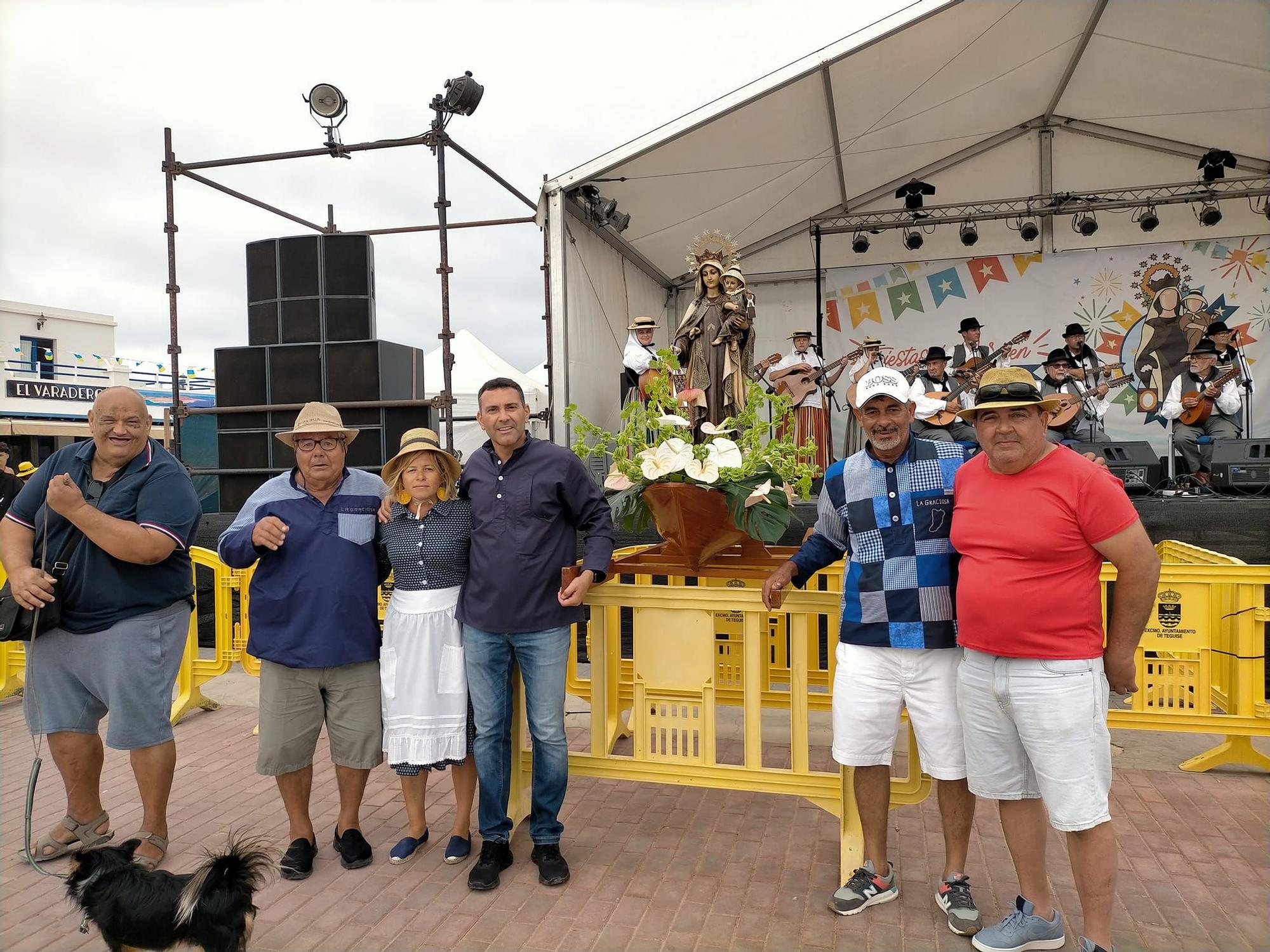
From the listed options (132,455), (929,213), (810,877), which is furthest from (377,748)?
(929,213)

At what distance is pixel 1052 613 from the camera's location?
2.32 metres

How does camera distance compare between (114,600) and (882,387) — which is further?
(114,600)

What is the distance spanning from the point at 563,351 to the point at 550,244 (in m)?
1.10

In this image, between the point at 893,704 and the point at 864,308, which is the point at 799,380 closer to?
the point at 864,308

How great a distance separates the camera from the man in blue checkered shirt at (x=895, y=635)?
106 inches

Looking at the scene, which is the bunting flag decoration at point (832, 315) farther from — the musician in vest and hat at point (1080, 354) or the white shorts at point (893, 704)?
the white shorts at point (893, 704)

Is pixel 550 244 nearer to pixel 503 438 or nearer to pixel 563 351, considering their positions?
pixel 563 351

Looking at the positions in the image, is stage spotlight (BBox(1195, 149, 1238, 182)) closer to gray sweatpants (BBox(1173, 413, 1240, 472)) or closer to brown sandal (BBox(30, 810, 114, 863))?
gray sweatpants (BBox(1173, 413, 1240, 472))

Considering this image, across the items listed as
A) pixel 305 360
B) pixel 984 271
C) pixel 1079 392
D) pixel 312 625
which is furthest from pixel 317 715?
pixel 984 271

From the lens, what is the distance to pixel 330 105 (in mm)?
7410

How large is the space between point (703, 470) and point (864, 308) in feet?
33.9

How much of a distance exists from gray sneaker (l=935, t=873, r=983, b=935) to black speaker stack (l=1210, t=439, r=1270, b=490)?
20.5 feet

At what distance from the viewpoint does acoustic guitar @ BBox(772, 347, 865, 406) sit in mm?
11125

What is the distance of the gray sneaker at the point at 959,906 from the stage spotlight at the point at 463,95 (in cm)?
673
